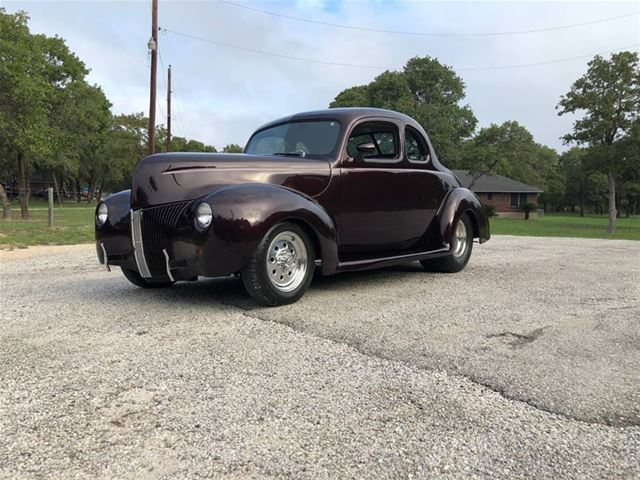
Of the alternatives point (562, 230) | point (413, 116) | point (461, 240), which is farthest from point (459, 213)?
point (413, 116)

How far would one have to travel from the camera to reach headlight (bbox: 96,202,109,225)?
495cm

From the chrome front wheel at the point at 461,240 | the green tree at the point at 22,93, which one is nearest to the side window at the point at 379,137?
the chrome front wheel at the point at 461,240

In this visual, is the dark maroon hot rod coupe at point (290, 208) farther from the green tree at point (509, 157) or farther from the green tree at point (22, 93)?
the green tree at point (509, 157)

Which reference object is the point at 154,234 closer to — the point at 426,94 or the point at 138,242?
the point at 138,242

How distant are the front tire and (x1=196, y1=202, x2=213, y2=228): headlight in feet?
1.54

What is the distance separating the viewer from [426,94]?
174ft

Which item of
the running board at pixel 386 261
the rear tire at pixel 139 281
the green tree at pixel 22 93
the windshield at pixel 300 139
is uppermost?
the green tree at pixel 22 93

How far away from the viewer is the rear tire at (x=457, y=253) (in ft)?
21.3

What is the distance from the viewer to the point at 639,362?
313 cm

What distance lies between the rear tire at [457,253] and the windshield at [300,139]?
2077mm

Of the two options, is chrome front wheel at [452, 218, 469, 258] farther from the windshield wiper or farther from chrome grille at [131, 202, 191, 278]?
chrome grille at [131, 202, 191, 278]

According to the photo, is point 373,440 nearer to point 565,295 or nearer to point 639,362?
point 639,362

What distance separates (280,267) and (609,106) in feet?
100

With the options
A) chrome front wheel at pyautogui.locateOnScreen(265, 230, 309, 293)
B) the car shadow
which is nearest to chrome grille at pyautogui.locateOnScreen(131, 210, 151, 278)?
the car shadow
